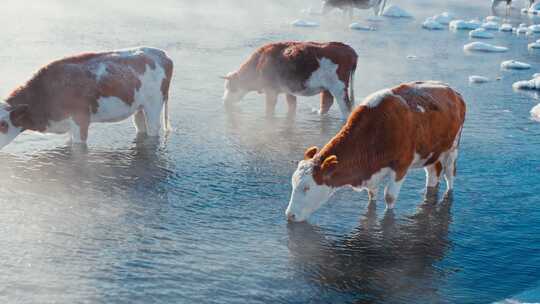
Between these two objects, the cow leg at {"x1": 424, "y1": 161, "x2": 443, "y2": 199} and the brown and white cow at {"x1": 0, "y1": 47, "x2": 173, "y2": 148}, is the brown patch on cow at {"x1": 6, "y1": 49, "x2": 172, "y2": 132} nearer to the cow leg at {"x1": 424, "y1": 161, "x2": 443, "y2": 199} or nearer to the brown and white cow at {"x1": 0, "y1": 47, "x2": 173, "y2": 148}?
the brown and white cow at {"x1": 0, "y1": 47, "x2": 173, "y2": 148}

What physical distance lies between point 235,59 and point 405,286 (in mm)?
14268

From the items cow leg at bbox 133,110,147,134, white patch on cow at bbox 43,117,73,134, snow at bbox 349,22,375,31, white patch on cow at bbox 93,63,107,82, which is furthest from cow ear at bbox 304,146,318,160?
snow at bbox 349,22,375,31

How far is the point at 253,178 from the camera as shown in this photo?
10.9 m

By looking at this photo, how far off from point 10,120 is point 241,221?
14.1 feet

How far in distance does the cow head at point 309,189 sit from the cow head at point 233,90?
6524mm

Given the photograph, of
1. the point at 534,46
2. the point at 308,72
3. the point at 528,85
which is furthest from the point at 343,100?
the point at 534,46

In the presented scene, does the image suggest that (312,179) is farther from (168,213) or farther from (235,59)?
(235,59)

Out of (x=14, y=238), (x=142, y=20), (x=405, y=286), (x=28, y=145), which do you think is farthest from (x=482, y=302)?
(x=142, y=20)

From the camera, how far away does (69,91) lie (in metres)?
11.6

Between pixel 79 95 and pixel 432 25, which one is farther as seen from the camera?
pixel 432 25

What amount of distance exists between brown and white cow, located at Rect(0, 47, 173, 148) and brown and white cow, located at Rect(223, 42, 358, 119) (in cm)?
300

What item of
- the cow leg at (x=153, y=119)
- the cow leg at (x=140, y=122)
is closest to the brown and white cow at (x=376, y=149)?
the cow leg at (x=153, y=119)

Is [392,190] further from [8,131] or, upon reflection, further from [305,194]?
[8,131]

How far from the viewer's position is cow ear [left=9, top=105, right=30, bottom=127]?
11336 millimetres
